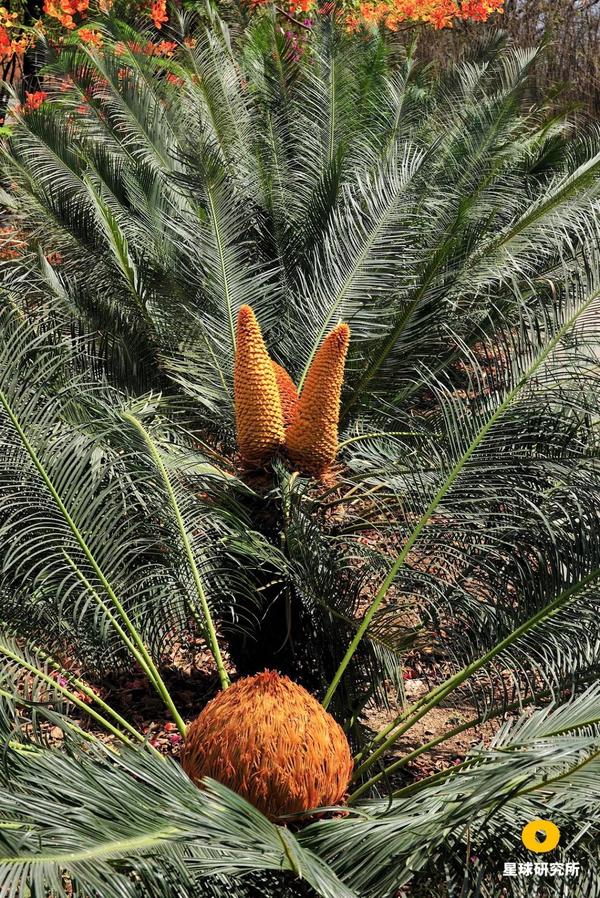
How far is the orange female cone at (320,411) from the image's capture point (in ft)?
11.4

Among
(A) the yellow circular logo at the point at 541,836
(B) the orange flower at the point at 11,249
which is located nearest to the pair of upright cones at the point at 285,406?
(A) the yellow circular logo at the point at 541,836

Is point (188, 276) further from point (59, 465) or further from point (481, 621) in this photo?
point (481, 621)

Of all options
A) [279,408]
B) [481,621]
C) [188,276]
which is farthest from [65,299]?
[481,621]

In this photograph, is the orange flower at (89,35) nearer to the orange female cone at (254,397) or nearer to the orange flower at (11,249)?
the orange flower at (11,249)

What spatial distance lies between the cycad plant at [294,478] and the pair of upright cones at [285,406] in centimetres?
1

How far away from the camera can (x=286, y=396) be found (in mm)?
3805

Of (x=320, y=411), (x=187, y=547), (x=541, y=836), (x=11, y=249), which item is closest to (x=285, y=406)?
(x=320, y=411)

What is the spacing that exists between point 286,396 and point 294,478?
42 centimetres

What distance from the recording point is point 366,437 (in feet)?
12.5

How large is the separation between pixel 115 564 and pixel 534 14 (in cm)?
1149

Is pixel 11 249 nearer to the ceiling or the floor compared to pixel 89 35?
nearer to the floor

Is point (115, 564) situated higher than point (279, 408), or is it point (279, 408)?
point (279, 408)

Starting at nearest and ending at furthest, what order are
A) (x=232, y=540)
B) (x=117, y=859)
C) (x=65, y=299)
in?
(x=117, y=859) < (x=232, y=540) < (x=65, y=299)

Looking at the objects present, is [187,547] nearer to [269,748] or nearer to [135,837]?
[269,748]
